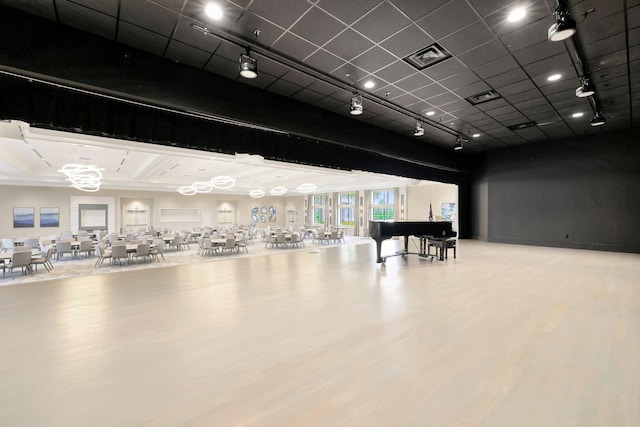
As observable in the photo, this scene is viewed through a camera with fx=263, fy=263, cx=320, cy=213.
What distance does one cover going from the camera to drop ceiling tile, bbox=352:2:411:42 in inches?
131

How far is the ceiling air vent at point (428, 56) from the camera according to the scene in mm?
4125

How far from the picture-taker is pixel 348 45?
13.0 feet

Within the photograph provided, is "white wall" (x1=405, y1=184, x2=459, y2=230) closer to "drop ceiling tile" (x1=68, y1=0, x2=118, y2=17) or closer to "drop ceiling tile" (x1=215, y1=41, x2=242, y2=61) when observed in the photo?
"drop ceiling tile" (x1=215, y1=41, x2=242, y2=61)

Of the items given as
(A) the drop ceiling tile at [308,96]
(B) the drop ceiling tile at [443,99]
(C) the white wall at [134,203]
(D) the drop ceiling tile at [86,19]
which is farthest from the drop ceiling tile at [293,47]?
(C) the white wall at [134,203]

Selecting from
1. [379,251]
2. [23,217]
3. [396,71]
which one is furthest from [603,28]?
[23,217]

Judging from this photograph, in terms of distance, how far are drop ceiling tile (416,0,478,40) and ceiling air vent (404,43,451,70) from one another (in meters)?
0.31

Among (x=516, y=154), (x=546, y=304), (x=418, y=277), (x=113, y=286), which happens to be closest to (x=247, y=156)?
(x=113, y=286)

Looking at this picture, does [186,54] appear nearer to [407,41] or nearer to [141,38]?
[141,38]

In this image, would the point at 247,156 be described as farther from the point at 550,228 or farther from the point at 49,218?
the point at 49,218

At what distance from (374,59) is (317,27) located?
1197 millimetres

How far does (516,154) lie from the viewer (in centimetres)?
1060

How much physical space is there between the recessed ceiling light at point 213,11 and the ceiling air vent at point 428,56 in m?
2.89

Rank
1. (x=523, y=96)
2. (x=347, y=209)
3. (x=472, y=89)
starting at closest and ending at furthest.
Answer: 1. (x=472, y=89)
2. (x=523, y=96)
3. (x=347, y=209)

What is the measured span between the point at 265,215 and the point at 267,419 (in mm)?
22611
